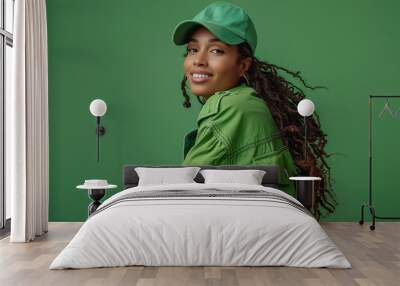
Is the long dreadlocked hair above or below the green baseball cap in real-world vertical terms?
below

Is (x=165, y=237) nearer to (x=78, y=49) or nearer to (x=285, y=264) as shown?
(x=285, y=264)

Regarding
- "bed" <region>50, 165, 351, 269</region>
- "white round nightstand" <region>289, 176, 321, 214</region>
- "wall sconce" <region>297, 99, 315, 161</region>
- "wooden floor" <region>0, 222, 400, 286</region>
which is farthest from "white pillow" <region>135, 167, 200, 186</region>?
"bed" <region>50, 165, 351, 269</region>

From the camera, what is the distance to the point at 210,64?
6.86 m

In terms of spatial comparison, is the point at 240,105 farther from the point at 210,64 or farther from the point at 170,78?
the point at 170,78

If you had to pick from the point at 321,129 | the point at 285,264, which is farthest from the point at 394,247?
the point at 321,129

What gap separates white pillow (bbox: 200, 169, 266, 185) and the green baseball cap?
60.1 inches

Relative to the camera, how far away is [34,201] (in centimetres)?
596

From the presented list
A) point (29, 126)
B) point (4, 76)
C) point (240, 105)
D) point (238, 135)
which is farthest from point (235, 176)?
point (4, 76)

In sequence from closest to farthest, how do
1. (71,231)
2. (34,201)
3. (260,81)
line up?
(34,201), (71,231), (260,81)

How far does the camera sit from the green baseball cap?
6.71 meters

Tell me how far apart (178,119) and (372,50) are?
98.1 inches

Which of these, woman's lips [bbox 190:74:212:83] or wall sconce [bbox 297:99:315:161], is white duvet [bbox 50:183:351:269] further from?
woman's lips [bbox 190:74:212:83]

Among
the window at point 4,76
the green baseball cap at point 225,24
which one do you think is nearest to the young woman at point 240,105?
the green baseball cap at point 225,24

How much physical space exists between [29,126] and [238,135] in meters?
2.26
